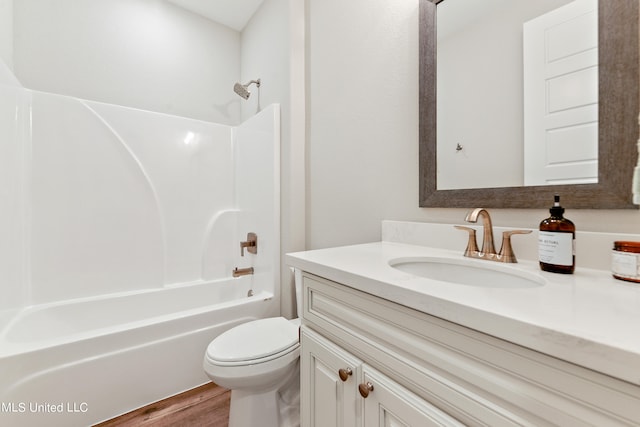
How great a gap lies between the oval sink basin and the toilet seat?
671mm

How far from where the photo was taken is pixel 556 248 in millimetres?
614

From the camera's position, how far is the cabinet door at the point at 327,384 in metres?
0.65

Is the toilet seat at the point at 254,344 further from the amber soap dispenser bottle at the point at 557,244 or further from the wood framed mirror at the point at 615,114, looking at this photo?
the wood framed mirror at the point at 615,114

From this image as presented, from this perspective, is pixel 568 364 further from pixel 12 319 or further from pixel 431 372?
pixel 12 319

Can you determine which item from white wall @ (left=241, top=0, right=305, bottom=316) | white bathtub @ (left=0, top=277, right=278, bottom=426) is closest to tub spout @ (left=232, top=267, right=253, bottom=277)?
white bathtub @ (left=0, top=277, right=278, bottom=426)

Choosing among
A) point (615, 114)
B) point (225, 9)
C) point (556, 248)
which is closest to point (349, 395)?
point (556, 248)

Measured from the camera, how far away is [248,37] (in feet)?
7.70

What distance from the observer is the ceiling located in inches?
83.4

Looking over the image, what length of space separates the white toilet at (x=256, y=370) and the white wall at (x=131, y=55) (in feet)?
6.54

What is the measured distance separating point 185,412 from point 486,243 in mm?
1658

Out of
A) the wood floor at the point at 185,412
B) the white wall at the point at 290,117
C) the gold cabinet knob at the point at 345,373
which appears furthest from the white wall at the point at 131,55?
the gold cabinet knob at the point at 345,373

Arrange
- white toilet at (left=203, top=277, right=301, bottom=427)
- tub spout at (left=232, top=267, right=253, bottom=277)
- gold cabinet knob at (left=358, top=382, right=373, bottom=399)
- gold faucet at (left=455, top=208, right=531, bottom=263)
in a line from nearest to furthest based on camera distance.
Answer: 1. gold cabinet knob at (left=358, top=382, right=373, bottom=399)
2. gold faucet at (left=455, top=208, right=531, bottom=263)
3. white toilet at (left=203, top=277, right=301, bottom=427)
4. tub spout at (left=232, top=267, right=253, bottom=277)

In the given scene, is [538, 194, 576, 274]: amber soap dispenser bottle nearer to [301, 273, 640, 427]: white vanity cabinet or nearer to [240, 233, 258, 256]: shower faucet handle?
[301, 273, 640, 427]: white vanity cabinet

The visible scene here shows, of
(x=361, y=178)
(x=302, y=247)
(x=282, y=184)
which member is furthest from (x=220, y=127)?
(x=361, y=178)
